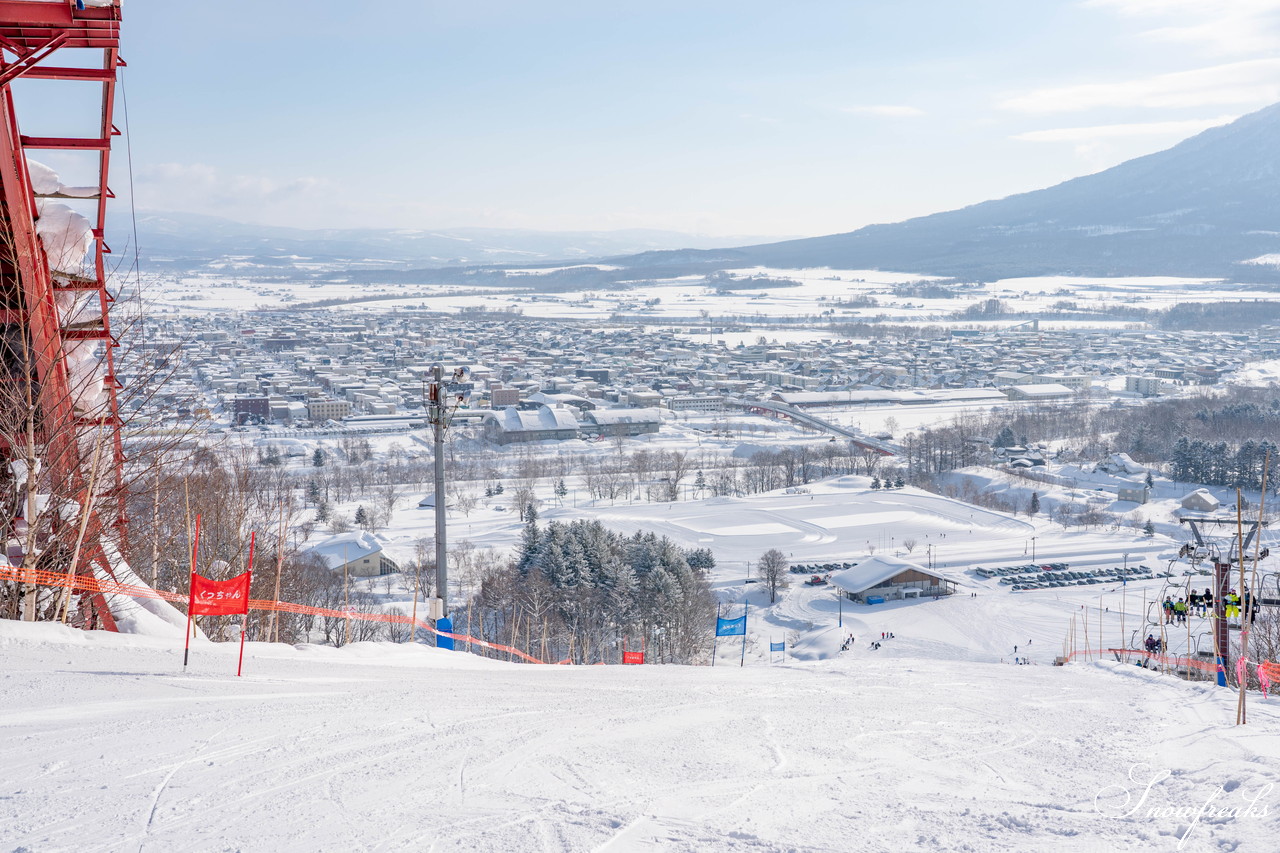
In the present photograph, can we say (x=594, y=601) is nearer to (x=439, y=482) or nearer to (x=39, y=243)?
(x=439, y=482)

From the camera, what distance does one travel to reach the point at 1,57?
4.25 metres

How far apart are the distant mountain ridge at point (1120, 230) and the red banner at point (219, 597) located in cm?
13957

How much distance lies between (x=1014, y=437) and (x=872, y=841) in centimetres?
3871

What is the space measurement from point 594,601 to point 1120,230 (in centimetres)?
16456

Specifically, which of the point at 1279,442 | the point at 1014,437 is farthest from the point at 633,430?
the point at 1279,442

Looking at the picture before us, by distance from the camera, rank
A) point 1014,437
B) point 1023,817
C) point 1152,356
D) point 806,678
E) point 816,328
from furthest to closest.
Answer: point 816,328 < point 1152,356 < point 1014,437 < point 806,678 < point 1023,817

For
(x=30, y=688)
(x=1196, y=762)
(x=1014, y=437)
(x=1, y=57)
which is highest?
(x=1, y=57)

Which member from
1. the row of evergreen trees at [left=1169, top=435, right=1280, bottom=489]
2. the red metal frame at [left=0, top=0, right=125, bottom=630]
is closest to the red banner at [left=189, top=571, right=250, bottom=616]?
the red metal frame at [left=0, top=0, right=125, bottom=630]

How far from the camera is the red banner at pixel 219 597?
14.5 ft

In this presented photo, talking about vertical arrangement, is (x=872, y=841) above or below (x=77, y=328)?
below

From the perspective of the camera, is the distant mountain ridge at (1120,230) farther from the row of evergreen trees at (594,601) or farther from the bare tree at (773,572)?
the row of evergreen trees at (594,601)

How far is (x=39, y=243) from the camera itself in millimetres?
5188

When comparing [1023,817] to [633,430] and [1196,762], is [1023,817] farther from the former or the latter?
[633,430]

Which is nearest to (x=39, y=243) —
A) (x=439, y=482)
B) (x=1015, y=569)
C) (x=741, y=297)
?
(x=439, y=482)
